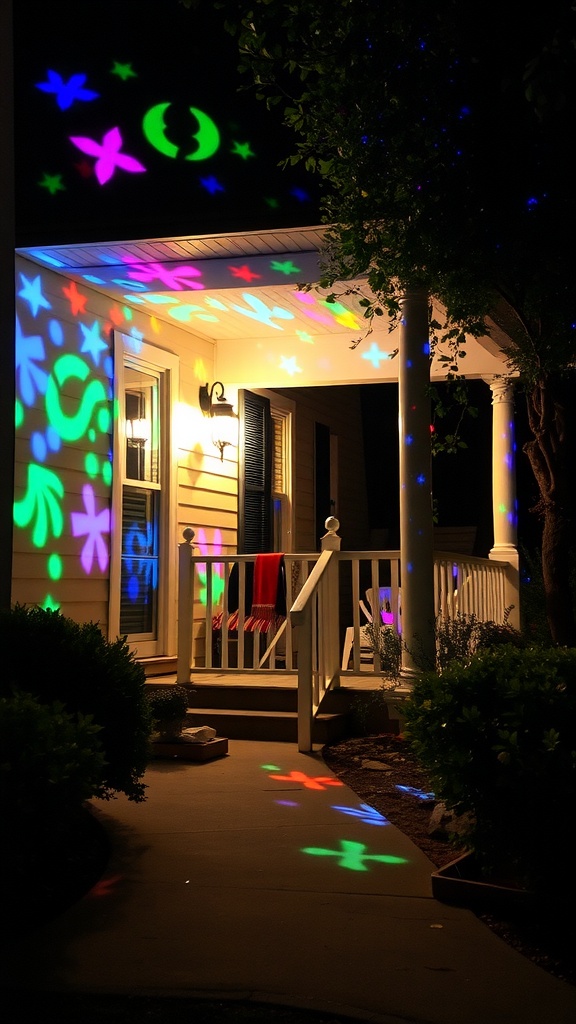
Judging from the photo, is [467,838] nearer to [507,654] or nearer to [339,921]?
[339,921]

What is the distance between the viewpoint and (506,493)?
8992 mm

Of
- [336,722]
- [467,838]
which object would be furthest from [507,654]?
[336,722]

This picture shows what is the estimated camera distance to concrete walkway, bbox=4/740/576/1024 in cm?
246

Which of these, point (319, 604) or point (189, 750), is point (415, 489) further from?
point (189, 750)

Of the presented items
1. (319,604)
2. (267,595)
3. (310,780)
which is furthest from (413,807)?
(267,595)

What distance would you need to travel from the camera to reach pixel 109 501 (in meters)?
7.41

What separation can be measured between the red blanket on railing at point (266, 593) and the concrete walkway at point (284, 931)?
3246 mm

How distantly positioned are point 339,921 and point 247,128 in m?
4.67

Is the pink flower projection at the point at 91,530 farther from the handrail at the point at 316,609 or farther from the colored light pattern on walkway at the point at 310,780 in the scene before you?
the colored light pattern on walkway at the point at 310,780

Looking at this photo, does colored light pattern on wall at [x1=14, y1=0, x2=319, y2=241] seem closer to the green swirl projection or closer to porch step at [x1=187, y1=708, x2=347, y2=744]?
the green swirl projection

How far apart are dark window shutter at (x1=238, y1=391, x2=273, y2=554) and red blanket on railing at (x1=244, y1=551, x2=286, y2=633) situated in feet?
5.56

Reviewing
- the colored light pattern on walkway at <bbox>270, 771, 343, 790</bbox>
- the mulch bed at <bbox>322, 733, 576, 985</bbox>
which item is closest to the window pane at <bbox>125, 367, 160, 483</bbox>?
the mulch bed at <bbox>322, 733, 576, 985</bbox>

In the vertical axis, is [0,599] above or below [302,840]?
above

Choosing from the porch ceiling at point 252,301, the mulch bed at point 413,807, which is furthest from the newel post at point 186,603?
the porch ceiling at point 252,301
